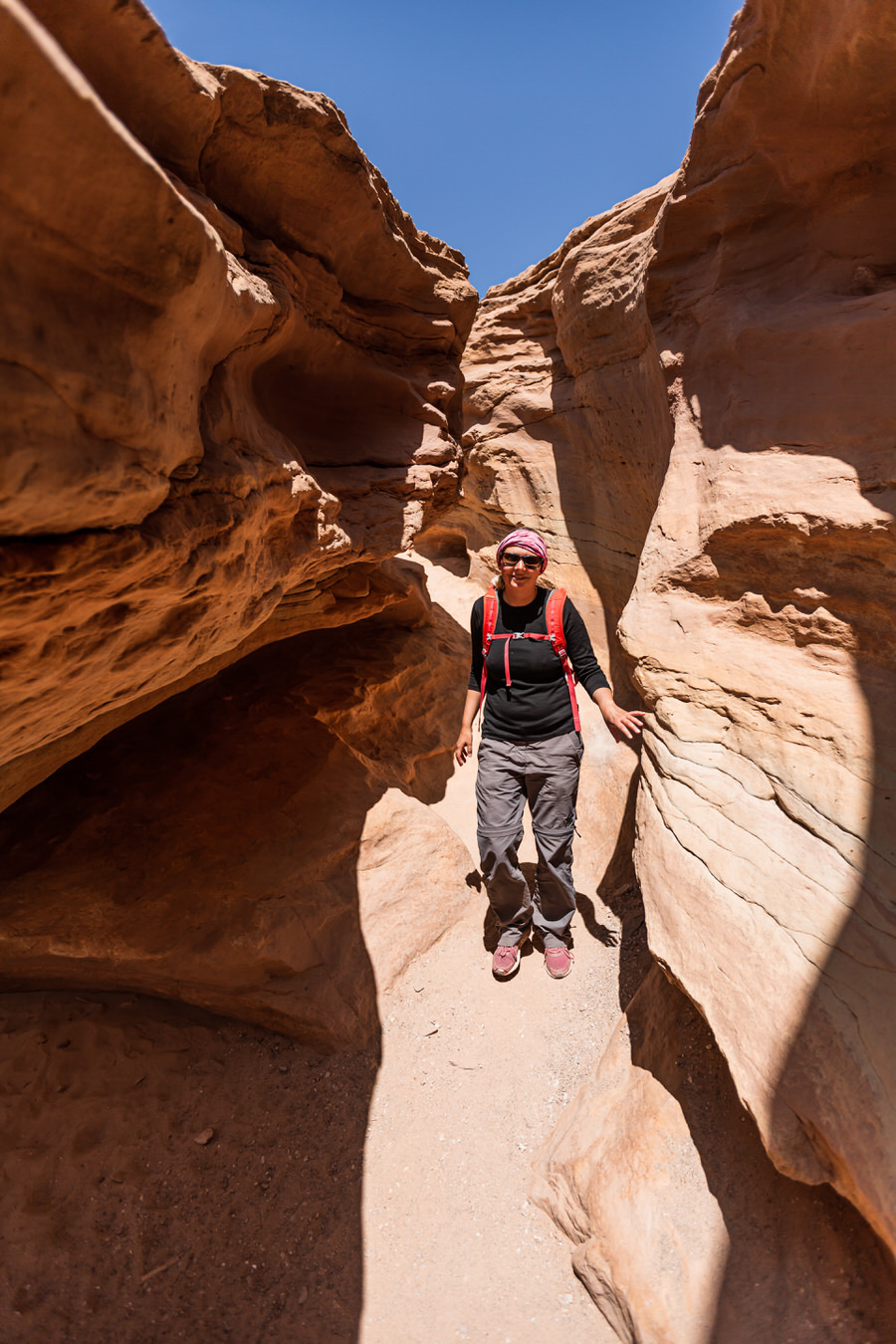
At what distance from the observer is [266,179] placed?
8.23 ft

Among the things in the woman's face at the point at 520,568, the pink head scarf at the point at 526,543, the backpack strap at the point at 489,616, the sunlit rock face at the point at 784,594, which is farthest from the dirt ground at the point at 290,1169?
the pink head scarf at the point at 526,543

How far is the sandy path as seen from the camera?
2.24 m

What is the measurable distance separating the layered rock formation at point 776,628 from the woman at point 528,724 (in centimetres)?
36

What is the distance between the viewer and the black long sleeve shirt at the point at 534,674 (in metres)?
3.09

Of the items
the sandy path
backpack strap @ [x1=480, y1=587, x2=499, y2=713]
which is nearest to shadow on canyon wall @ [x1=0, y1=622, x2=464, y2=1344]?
the sandy path

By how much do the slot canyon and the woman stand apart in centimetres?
35

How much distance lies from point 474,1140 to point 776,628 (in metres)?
2.49

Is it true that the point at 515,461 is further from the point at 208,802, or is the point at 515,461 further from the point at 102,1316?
the point at 102,1316

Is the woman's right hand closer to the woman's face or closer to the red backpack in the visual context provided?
the red backpack

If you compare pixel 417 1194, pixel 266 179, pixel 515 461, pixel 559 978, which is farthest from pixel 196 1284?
pixel 515 461

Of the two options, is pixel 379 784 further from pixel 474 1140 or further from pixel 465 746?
pixel 474 1140

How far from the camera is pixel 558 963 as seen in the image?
3281mm

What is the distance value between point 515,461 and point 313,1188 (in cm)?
530

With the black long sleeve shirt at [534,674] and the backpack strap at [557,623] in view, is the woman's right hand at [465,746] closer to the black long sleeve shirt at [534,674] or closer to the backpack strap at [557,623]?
the black long sleeve shirt at [534,674]
